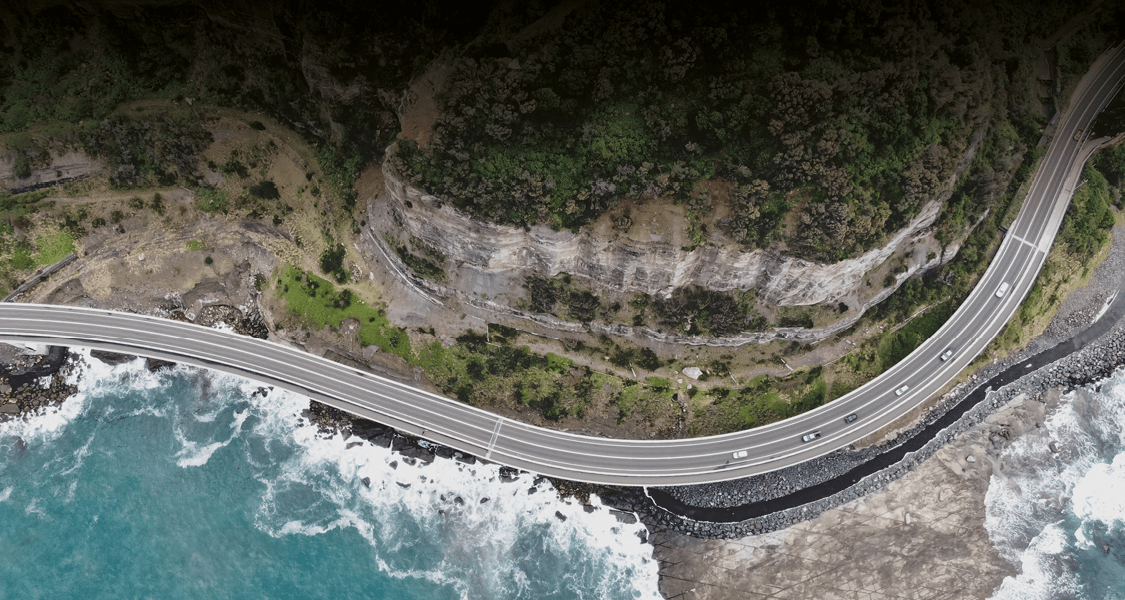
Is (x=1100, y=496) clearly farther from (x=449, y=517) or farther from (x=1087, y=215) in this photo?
(x=449, y=517)

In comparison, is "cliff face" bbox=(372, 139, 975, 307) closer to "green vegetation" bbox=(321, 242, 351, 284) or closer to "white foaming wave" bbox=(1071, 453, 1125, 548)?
"green vegetation" bbox=(321, 242, 351, 284)

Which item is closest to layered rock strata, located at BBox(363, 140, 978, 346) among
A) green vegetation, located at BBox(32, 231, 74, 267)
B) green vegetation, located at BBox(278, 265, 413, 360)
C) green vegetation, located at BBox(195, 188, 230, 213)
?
green vegetation, located at BBox(278, 265, 413, 360)

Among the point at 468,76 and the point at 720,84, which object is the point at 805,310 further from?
the point at 468,76

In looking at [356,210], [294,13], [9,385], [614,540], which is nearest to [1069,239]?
[614,540]

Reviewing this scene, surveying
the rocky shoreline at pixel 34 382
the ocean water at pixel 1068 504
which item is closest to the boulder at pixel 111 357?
→ the rocky shoreline at pixel 34 382

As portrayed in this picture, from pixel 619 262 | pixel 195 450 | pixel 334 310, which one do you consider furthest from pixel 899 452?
pixel 195 450

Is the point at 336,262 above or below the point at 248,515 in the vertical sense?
above

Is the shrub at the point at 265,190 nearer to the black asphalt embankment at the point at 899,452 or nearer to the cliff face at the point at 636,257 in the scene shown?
the cliff face at the point at 636,257
